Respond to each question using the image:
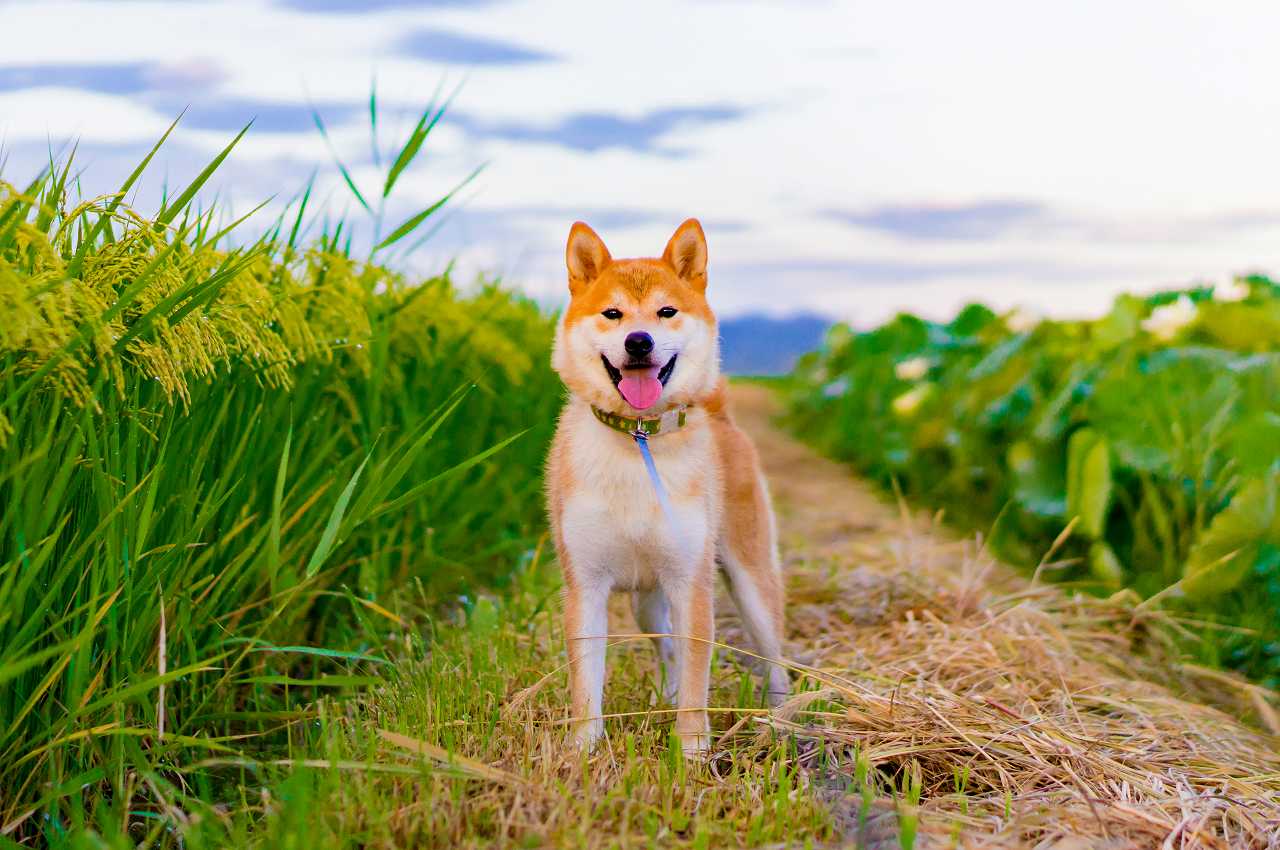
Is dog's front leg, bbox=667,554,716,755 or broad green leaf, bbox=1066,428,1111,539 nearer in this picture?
dog's front leg, bbox=667,554,716,755

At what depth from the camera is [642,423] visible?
2855 mm

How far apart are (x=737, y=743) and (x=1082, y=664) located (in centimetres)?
170

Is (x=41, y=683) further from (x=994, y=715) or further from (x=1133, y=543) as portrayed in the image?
(x=1133, y=543)

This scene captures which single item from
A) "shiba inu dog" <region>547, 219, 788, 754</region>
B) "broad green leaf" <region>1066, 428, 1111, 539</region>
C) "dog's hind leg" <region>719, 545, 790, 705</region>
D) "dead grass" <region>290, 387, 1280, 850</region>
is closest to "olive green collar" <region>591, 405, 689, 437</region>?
"shiba inu dog" <region>547, 219, 788, 754</region>

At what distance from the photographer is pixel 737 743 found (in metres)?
2.94

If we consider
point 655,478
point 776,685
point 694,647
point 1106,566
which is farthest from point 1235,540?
point 655,478

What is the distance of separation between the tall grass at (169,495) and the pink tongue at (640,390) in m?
0.41

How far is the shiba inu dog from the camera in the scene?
9.15 ft

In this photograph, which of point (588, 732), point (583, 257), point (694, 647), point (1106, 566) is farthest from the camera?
point (1106, 566)

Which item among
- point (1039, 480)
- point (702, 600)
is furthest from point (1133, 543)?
point (702, 600)

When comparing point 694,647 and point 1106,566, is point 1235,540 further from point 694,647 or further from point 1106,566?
point 694,647

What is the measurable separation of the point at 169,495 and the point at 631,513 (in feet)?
4.23

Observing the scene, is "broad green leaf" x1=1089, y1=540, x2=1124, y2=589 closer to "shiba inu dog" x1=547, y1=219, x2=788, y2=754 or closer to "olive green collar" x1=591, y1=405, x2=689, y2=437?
"shiba inu dog" x1=547, y1=219, x2=788, y2=754

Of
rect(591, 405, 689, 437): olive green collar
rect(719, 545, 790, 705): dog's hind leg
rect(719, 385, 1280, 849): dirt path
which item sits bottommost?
rect(719, 385, 1280, 849): dirt path
